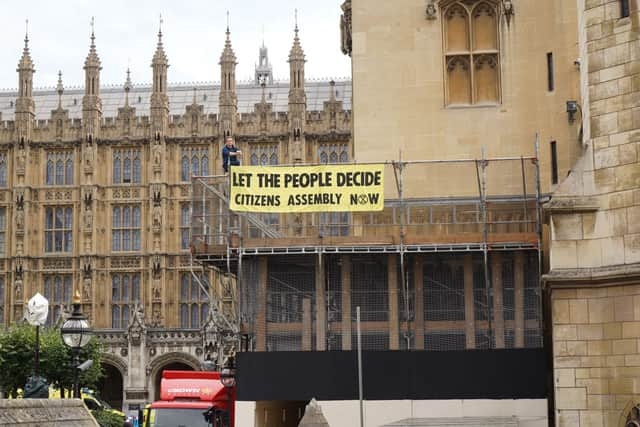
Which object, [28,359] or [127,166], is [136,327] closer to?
[127,166]

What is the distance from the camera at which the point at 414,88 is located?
24906 millimetres

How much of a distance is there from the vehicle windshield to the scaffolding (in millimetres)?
2106

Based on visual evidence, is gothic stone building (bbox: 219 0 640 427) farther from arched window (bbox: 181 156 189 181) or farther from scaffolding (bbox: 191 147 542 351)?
arched window (bbox: 181 156 189 181)

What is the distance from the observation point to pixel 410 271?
23.7 meters

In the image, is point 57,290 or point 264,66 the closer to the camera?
point 57,290

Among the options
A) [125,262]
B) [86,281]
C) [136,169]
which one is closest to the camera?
[86,281]

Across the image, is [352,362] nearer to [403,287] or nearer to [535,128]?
[403,287]

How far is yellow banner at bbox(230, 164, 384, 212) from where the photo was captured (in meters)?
23.2

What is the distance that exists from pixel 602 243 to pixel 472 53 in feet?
26.7

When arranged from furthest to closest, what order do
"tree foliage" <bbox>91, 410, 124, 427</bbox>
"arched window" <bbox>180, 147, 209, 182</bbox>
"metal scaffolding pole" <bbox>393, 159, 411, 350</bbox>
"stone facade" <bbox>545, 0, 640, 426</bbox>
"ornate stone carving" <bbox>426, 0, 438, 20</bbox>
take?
"arched window" <bbox>180, 147, 209, 182</bbox> → "tree foliage" <bbox>91, 410, 124, 427</bbox> → "ornate stone carving" <bbox>426, 0, 438, 20</bbox> → "metal scaffolding pole" <bbox>393, 159, 411, 350</bbox> → "stone facade" <bbox>545, 0, 640, 426</bbox>

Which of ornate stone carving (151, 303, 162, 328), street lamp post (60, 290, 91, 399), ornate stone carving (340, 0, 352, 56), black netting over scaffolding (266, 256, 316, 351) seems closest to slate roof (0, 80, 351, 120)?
ornate stone carving (151, 303, 162, 328)

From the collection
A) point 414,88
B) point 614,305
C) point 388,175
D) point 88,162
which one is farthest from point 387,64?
point 88,162

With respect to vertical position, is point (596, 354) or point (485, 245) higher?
point (485, 245)

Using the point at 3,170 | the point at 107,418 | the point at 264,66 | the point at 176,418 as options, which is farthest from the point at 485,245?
the point at 264,66
